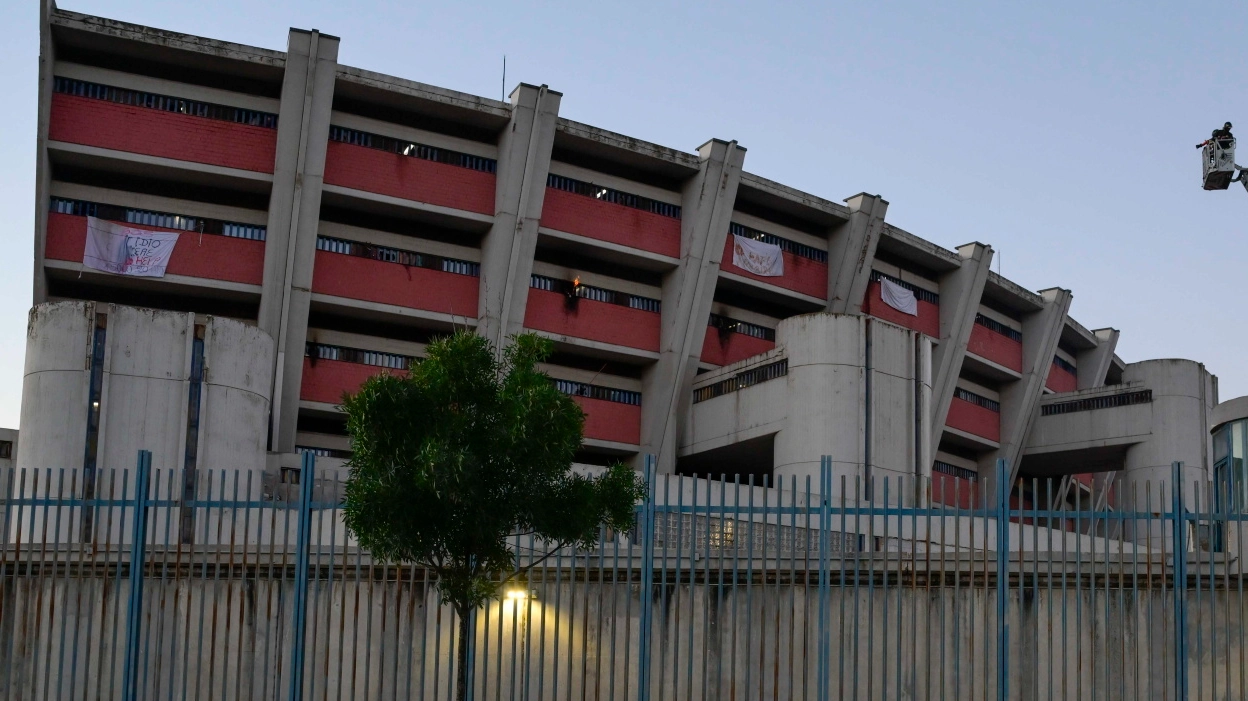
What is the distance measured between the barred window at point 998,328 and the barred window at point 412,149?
25.8 metres

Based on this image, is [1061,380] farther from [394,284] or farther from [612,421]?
[394,284]

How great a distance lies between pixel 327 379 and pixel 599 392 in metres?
10.6

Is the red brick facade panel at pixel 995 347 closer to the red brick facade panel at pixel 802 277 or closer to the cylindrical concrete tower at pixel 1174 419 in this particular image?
the cylindrical concrete tower at pixel 1174 419

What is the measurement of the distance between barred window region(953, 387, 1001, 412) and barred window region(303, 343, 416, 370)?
2642 centimetres

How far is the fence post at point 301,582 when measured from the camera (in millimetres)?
16250

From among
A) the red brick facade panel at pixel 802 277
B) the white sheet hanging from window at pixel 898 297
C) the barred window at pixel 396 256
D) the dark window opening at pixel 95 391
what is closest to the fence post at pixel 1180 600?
the dark window opening at pixel 95 391

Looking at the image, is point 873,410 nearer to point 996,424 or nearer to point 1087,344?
point 996,424

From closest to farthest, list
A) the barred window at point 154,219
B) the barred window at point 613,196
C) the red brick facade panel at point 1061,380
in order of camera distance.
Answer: the barred window at point 154,219 → the barred window at point 613,196 → the red brick facade panel at point 1061,380

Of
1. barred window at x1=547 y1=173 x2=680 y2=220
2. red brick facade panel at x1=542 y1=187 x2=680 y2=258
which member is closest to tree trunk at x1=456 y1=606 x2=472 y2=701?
red brick facade panel at x1=542 y1=187 x2=680 y2=258

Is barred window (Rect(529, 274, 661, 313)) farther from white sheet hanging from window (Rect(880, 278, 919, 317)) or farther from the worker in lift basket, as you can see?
the worker in lift basket

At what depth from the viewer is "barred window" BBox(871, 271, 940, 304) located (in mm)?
62469

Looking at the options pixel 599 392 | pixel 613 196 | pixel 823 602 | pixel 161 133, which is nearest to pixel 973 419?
pixel 599 392

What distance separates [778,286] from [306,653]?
43.4 metres

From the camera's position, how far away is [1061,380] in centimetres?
7612
